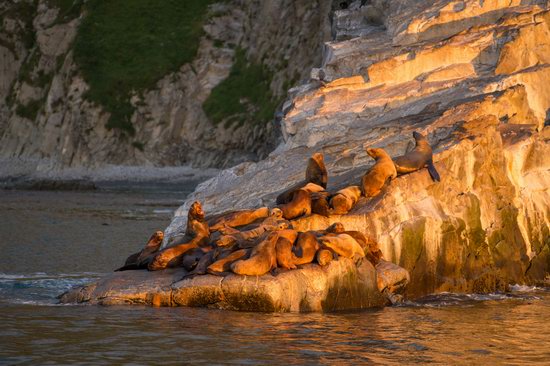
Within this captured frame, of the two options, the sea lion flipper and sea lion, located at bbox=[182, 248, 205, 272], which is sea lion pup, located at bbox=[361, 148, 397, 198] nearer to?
the sea lion flipper

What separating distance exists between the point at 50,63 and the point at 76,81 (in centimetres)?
596

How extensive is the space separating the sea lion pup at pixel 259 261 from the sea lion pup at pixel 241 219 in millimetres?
2315

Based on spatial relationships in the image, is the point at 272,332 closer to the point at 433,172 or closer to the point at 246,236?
the point at 246,236

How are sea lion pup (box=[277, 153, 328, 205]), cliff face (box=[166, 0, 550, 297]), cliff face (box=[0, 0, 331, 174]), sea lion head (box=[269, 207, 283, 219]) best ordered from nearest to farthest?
sea lion head (box=[269, 207, 283, 219]) → cliff face (box=[166, 0, 550, 297]) → sea lion pup (box=[277, 153, 328, 205]) → cliff face (box=[0, 0, 331, 174])

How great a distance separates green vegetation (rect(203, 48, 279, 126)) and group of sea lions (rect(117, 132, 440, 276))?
65.3 metres

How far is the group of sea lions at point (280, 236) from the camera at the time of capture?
20.0 metres

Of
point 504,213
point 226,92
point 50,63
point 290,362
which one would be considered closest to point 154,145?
point 226,92

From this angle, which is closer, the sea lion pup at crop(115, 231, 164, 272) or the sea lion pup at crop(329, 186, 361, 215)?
the sea lion pup at crop(115, 231, 164, 272)

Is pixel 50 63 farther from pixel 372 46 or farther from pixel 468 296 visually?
pixel 468 296

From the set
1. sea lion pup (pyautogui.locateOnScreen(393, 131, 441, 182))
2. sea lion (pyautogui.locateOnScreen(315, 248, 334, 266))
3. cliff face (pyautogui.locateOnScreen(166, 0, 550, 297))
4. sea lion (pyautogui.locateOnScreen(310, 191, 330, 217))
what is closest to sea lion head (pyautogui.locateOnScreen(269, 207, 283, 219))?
cliff face (pyautogui.locateOnScreen(166, 0, 550, 297))

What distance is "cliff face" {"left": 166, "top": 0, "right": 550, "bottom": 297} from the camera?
76.3ft

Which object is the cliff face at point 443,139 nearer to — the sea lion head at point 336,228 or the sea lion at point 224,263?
the sea lion head at point 336,228

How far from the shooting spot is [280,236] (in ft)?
66.8

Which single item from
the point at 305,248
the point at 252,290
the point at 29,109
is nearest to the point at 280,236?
the point at 305,248
